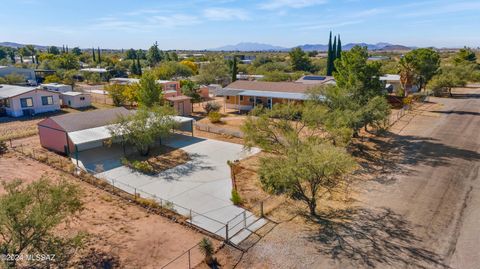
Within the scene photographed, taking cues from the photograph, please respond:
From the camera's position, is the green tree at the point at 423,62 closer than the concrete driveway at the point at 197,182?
No

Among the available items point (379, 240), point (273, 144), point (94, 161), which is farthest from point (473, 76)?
point (94, 161)

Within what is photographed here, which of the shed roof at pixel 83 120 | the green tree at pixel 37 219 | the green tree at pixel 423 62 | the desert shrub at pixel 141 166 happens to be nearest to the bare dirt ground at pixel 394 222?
the green tree at pixel 37 219

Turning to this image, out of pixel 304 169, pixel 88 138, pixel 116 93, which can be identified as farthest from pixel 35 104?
pixel 304 169

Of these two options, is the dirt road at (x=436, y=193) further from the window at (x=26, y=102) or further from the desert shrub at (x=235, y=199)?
the window at (x=26, y=102)

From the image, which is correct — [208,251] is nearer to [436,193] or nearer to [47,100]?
[436,193]

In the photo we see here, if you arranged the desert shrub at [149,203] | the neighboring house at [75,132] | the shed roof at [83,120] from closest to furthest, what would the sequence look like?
the desert shrub at [149,203] < the neighboring house at [75,132] < the shed roof at [83,120]

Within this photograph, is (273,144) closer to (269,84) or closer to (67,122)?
(67,122)

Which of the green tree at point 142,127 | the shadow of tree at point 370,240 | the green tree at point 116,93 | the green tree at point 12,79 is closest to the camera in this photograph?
the shadow of tree at point 370,240
